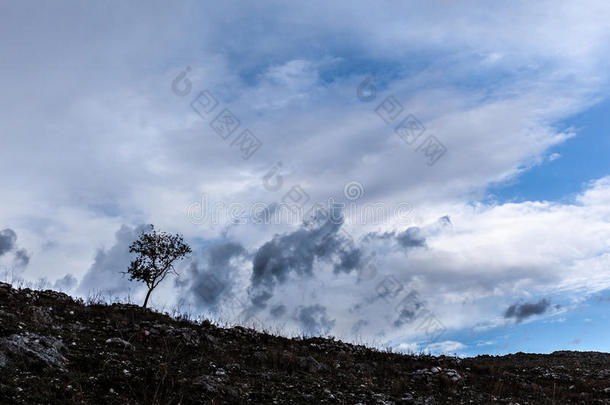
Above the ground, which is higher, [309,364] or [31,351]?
[309,364]

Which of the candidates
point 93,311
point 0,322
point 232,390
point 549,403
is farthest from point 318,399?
point 93,311

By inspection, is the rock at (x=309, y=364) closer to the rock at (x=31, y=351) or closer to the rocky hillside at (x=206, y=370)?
the rocky hillside at (x=206, y=370)

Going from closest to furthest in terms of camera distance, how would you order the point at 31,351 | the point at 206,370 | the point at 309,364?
the point at 31,351
the point at 206,370
the point at 309,364

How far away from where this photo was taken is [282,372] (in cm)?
1922

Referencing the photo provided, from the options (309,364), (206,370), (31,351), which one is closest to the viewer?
(31,351)

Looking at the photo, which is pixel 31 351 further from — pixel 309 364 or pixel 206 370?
pixel 309 364

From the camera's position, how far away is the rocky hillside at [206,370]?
46.4 ft

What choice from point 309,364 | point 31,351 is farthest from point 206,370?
point 31,351

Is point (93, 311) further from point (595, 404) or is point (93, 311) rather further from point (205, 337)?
point (595, 404)

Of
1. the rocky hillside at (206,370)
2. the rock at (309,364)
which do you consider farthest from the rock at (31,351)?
the rock at (309,364)

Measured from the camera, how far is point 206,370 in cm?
1734

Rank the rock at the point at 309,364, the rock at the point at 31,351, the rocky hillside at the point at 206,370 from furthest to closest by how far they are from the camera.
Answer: the rock at the point at 309,364, the rock at the point at 31,351, the rocky hillside at the point at 206,370

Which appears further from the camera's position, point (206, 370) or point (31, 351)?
point (206, 370)

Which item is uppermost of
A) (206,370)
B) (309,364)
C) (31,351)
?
(309,364)
